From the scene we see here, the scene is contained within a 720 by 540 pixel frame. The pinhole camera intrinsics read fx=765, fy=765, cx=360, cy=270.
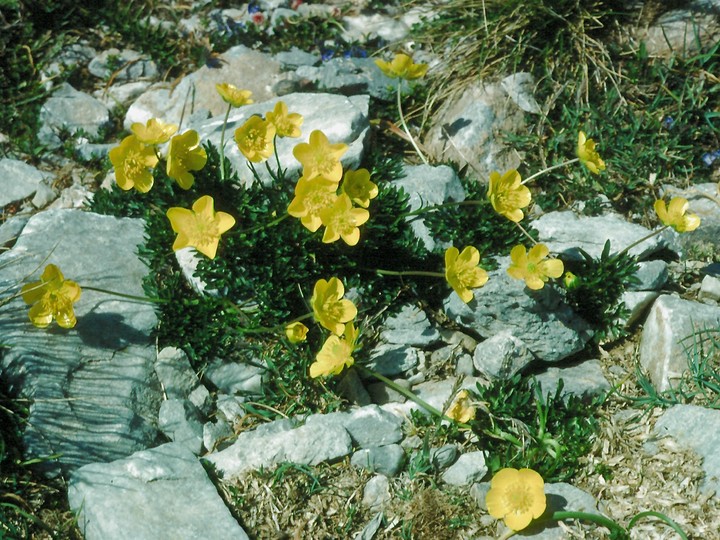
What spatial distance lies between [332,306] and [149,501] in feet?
4.14

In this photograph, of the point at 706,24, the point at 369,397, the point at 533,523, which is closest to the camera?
the point at 533,523

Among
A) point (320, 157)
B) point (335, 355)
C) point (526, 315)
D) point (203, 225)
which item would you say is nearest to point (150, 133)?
point (203, 225)

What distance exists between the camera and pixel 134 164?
395 cm

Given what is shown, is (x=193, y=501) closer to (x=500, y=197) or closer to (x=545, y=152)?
(x=500, y=197)

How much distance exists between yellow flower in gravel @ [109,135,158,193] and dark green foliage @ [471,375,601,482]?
206cm

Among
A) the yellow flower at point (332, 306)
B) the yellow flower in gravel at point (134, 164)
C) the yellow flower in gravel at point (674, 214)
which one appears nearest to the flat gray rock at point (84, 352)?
the yellow flower in gravel at point (134, 164)

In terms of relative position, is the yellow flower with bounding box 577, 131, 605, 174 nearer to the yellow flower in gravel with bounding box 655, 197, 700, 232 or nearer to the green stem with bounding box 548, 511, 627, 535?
the yellow flower in gravel with bounding box 655, 197, 700, 232

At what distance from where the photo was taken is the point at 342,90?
5.39 metres

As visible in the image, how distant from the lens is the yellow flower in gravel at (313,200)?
3.83m

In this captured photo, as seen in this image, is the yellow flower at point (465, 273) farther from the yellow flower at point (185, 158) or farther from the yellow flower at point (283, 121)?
the yellow flower at point (185, 158)

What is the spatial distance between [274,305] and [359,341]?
0.51m

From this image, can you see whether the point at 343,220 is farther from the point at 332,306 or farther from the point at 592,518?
the point at 592,518

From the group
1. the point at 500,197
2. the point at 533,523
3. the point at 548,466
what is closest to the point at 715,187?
the point at 500,197

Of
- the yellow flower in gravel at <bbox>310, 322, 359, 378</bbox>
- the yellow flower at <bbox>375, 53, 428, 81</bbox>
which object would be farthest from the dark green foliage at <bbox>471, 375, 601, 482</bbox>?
the yellow flower at <bbox>375, 53, 428, 81</bbox>
